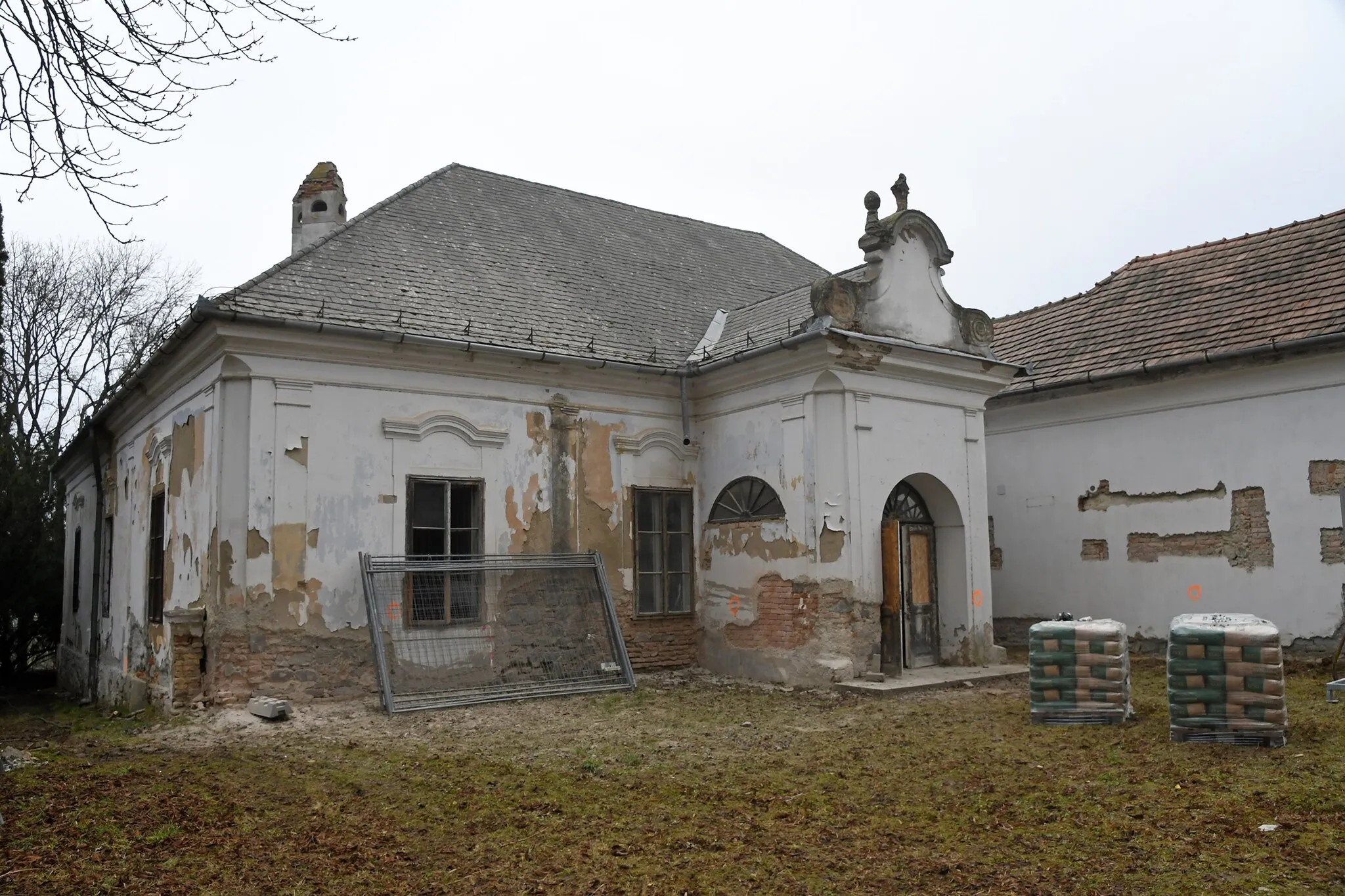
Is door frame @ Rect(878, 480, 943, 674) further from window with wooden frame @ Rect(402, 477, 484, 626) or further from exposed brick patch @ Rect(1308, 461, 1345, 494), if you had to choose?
window with wooden frame @ Rect(402, 477, 484, 626)

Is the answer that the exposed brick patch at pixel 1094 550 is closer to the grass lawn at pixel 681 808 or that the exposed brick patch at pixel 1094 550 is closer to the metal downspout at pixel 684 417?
the grass lawn at pixel 681 808

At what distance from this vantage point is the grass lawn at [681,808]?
15.4ft

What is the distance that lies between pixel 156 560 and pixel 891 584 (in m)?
8.84

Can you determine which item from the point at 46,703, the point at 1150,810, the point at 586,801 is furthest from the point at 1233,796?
the point at 46,703

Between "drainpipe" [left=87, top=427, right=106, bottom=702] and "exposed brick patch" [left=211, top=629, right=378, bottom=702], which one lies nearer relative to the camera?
"exposed brick patch" [left=211, top=629, right=378, bottom=702]

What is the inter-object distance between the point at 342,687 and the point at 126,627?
4474 mm

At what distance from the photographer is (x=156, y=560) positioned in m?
12.1


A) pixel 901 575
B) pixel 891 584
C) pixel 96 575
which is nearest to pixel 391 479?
pixel 891 584

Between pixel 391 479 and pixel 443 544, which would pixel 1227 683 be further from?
pixel 391 479

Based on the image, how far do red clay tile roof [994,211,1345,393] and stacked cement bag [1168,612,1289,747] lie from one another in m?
6.29

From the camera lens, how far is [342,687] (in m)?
10.2

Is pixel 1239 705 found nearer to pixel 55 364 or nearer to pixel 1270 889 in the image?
pixel 1270 889

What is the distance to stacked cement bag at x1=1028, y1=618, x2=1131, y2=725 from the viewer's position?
8.17 metres

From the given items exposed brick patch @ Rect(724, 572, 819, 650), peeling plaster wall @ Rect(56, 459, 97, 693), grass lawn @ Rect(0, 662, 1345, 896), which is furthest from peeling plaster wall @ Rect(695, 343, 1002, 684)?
peeling plaster wall @ Rect(56, 459, 97, 693)
